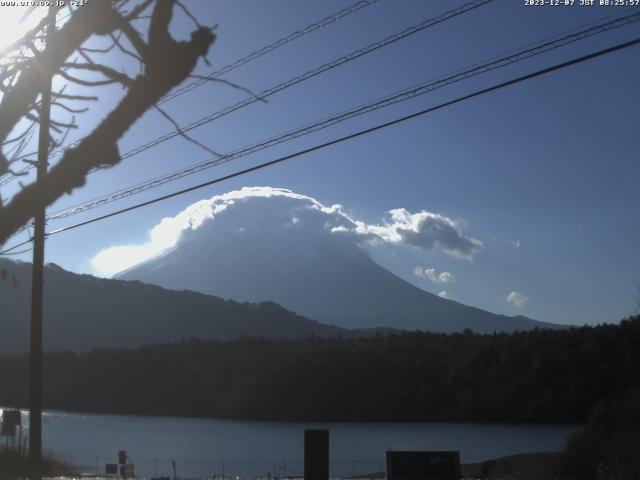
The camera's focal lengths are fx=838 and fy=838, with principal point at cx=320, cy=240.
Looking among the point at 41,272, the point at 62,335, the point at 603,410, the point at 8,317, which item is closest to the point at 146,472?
the point at 603,410

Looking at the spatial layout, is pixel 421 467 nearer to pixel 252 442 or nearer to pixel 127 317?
pixel 252 442

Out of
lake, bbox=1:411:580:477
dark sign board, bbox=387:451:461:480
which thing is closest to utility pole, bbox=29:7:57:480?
dark sign board, bbox=387:451:461:480

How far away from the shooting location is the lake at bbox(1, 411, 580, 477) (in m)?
50.2

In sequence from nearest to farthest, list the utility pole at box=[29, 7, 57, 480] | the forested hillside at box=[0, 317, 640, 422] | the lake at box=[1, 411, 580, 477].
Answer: the utility pole at box=[29, 7, 57, 480] < the lake at box=[1, 411, 580, 477] < the forested hillside at box=[0, 317, 640, 422]

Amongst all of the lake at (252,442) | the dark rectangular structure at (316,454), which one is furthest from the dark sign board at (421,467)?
the lake at (252,442)

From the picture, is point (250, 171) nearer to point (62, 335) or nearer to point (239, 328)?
point (62, 335)

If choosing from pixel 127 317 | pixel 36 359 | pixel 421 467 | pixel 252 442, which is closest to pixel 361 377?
pixel 252 442

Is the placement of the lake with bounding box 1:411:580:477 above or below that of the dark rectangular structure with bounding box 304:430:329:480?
below

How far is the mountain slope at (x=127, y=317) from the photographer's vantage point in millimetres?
121438

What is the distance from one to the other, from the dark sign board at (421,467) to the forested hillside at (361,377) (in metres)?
46.9

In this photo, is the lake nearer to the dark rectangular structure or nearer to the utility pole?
the dark rectangular structure

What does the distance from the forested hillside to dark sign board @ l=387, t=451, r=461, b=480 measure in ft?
154

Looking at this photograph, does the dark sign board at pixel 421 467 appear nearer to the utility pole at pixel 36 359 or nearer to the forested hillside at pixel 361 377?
the utility pole at pixel 36 359

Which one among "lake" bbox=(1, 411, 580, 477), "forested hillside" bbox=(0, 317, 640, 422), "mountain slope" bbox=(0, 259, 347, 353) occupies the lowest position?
"lake" bbox=(1, 411, 580, 477)
